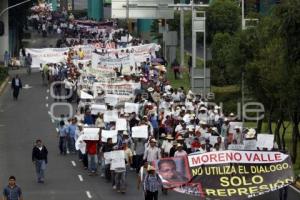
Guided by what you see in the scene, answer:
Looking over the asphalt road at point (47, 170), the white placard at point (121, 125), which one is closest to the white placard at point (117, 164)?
the asphalt road at point (47, 170)

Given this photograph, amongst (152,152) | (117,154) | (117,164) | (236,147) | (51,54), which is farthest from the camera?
(51,54)

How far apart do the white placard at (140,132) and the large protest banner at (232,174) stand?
5.95 meters

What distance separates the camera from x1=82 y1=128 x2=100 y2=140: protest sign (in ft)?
97.7

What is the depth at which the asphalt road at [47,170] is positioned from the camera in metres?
26.9

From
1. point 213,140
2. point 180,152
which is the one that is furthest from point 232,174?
point 213,140

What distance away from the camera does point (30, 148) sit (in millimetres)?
34906

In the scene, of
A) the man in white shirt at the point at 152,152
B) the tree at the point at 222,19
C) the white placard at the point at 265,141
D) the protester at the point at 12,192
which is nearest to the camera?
the protester at the point at 12,192

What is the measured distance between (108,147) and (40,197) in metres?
2.70

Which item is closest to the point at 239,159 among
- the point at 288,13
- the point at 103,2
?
the point at 288,13

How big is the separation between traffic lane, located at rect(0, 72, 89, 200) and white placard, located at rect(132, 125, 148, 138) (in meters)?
1.91

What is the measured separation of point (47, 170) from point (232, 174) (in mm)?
8198

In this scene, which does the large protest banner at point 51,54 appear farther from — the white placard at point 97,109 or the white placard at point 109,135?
the white placard at point 109,135

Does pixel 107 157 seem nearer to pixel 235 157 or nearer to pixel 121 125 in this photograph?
pixel 121 125

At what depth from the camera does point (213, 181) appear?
23594 mm
